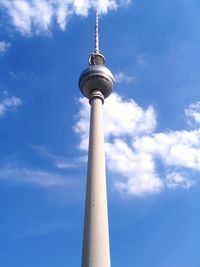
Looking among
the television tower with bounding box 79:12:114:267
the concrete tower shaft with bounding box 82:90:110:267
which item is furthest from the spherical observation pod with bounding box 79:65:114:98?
the concrete tower shaft with bounding box 82:90:110:267

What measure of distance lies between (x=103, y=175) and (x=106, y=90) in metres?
→ 25.8

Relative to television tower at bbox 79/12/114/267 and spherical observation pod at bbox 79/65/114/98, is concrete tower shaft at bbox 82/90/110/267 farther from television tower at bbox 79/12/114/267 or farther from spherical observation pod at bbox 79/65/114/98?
spherical observation pod at bbox 79/65/114/98

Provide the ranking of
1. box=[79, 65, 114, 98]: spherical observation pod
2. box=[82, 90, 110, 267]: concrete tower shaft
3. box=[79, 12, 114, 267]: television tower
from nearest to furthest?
box=[82, 90, 110, 267]: concrete tower shaft, box=[79, 12, 114, 267]: television tower, box=[79, 65, 114, 98]: spherical observation pod

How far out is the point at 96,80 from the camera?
8531cm

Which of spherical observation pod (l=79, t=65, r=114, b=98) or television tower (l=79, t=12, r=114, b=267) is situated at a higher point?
spherical observation pod (l=79, t=65, r=114, b=98)

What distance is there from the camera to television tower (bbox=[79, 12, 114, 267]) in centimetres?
5819

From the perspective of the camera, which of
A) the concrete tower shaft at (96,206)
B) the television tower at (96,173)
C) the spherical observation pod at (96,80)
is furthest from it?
the spherical observation pod at (96,80)

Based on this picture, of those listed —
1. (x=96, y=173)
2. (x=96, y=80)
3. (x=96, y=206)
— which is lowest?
(x=96, y=206)

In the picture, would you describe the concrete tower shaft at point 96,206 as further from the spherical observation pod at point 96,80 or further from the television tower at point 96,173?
the spherical observation pod at point 96,80

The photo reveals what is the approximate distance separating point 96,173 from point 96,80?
26.4 metres

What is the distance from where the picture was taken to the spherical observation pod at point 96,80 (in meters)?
85.5

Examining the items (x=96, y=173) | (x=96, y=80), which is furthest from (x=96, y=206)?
(x=96, y=80)

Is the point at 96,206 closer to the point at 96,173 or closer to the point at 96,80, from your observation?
the point at 96,173

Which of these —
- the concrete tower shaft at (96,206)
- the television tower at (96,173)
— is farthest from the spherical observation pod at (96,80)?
the concrete tower shaft at (96,206)
